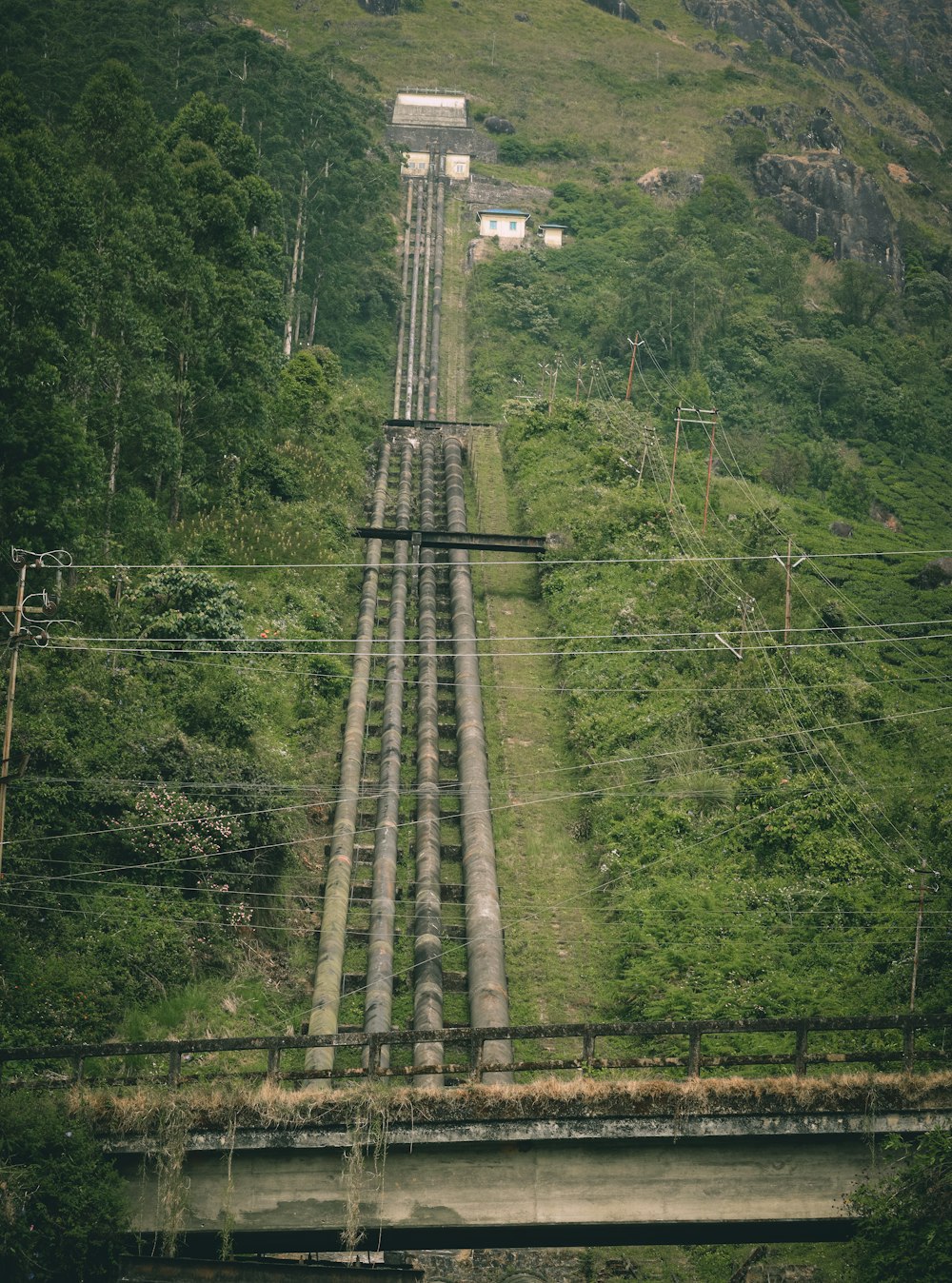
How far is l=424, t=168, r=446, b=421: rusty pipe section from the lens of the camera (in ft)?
244

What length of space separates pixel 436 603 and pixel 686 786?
13.9 m

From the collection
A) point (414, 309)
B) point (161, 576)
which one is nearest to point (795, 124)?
point (414, 309)

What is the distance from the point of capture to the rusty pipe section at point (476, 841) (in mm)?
30570

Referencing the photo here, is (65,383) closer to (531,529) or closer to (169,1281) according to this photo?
(531,529)

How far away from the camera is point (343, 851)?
117 feet

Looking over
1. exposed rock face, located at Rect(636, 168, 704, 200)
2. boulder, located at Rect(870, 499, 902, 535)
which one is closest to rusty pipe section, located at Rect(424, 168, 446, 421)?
exposed rock face, located at Rect(636, 168, 704, 200)

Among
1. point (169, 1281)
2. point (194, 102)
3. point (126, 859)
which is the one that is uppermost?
point (194, 102)

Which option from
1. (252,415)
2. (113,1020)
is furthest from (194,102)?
(113,1020)

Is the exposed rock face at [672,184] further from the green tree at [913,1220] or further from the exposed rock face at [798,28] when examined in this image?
the green tree at [913,1220]

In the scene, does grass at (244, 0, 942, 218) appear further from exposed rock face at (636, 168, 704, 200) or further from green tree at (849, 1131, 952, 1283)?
green tree at (849, 1131, 952, 1283)

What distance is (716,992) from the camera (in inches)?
1198

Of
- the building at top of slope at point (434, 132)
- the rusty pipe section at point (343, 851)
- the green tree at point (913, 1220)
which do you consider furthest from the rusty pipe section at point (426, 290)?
the green tree at point (913, 1220)

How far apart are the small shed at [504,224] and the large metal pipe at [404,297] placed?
4385mm

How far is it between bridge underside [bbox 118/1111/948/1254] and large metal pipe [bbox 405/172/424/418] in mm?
53325
